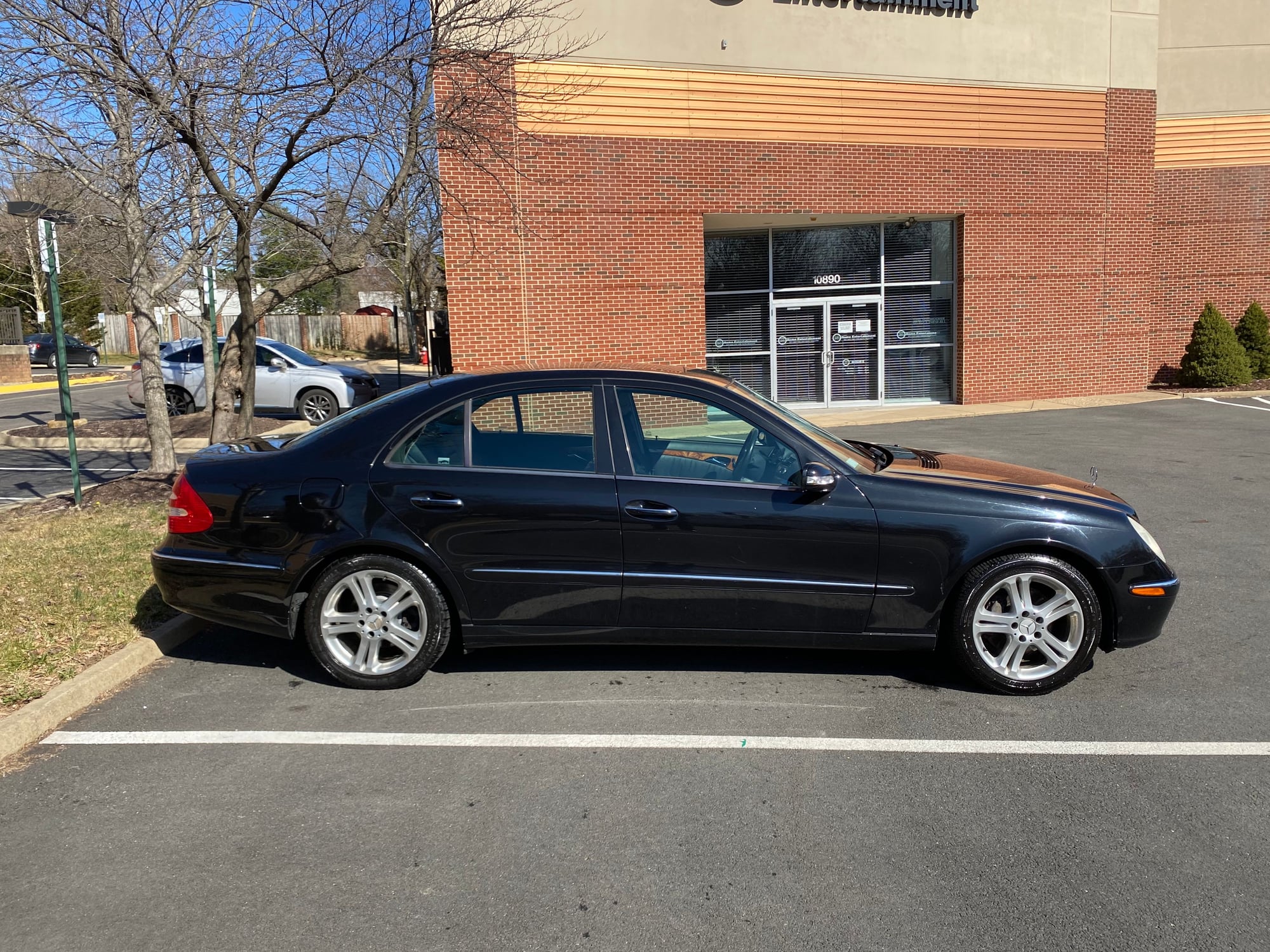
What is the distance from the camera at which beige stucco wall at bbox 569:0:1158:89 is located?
16297 mm

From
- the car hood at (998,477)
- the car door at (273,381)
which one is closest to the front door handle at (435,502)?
the car hood at (998,477)

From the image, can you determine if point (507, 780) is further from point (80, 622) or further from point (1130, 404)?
point (1130, 404)

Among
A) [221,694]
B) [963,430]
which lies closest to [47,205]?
A: [221,694]

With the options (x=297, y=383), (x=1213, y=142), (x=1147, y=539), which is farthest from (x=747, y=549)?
(x=1213, y=142)

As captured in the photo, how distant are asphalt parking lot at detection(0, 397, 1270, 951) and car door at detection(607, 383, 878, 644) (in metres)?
0.38

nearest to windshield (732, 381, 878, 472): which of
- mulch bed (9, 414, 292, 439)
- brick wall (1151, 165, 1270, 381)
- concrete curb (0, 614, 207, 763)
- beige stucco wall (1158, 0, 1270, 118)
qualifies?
concrete curb (0, 614, 207, 763)

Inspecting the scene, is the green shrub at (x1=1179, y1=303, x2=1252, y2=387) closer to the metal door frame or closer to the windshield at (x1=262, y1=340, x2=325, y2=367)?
the metal door frame

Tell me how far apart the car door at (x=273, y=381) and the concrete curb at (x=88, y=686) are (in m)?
13.0

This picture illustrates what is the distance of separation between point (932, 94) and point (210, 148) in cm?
1340

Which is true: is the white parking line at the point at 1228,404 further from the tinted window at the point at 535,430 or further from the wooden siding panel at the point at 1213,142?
the tinted window at the point at 535,430

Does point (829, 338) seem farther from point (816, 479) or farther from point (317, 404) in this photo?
point (816, 479)

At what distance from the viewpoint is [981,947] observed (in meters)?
2.87

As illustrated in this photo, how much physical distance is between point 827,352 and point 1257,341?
29.5 feet

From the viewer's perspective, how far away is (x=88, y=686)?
4.82 m
